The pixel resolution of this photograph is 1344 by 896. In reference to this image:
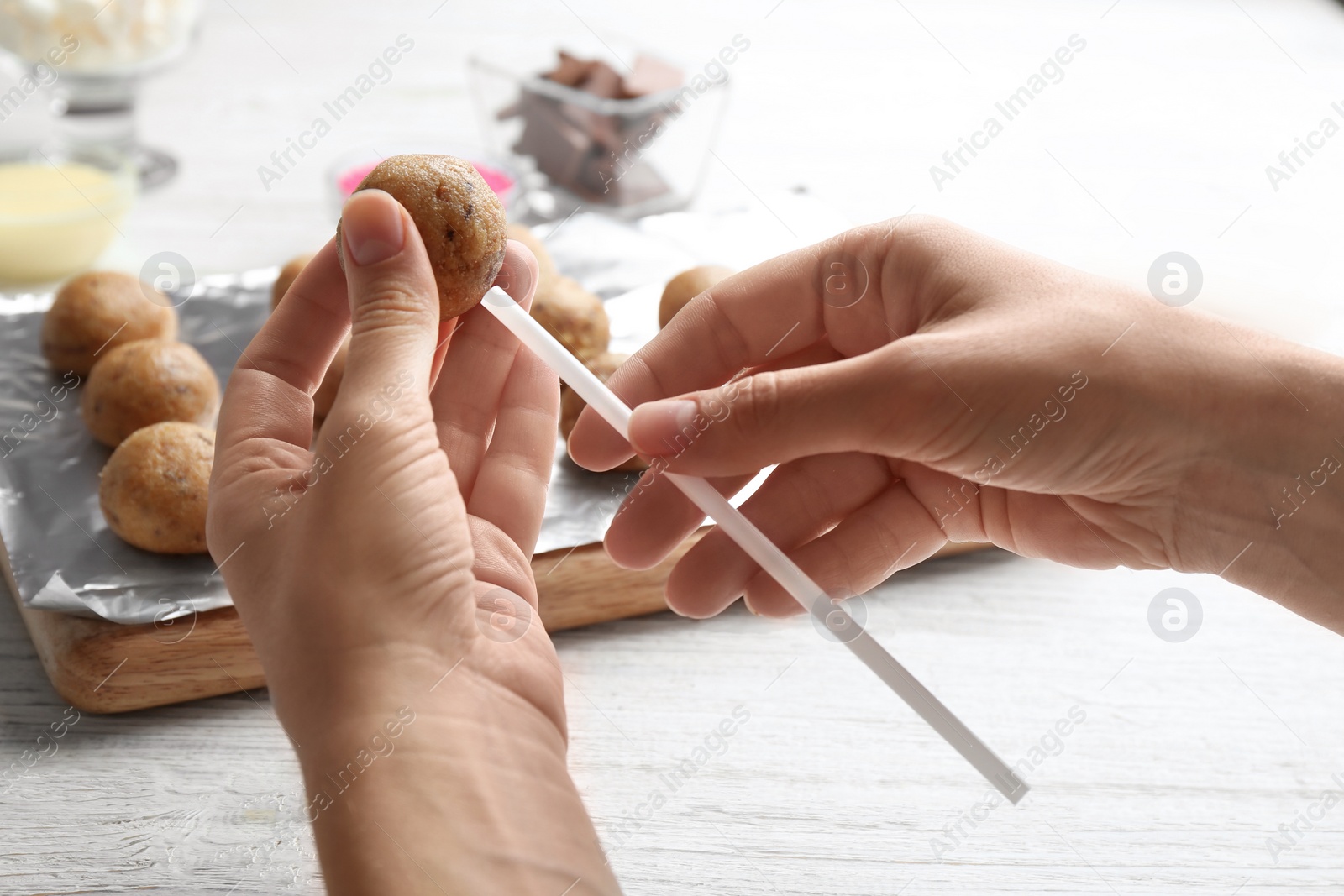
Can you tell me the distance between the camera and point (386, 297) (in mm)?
821

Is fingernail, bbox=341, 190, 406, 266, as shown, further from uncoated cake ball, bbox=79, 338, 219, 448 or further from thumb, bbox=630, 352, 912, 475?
uncoated cake ball, bbox=79, 338, 219, 448

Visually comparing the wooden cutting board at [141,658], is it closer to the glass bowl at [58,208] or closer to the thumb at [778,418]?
the thumb at [778,418]

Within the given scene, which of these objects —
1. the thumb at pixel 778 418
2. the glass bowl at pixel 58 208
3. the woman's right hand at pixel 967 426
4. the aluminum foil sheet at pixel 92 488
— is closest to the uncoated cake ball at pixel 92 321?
the aluminum foil sheet at pixel 92 488

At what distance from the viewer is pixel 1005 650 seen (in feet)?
4.13

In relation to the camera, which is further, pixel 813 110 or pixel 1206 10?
pixel 1206 10

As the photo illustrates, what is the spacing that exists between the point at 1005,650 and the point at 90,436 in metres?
1.16

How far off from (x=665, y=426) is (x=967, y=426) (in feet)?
0.79

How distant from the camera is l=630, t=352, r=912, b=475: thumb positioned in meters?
0.86

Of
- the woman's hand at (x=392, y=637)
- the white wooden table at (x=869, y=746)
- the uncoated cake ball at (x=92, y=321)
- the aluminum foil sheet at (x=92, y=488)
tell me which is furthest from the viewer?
the uncoated cake ball at (x=92, y=321)

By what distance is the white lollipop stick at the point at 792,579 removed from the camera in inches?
33.2

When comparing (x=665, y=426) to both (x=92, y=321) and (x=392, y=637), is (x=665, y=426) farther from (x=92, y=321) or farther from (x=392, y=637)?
(x=92, y=321)

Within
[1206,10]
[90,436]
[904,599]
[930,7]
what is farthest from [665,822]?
[1206,10]

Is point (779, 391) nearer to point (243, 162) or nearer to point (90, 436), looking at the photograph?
point (90, 436)

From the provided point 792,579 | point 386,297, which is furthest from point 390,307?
point 792,579
